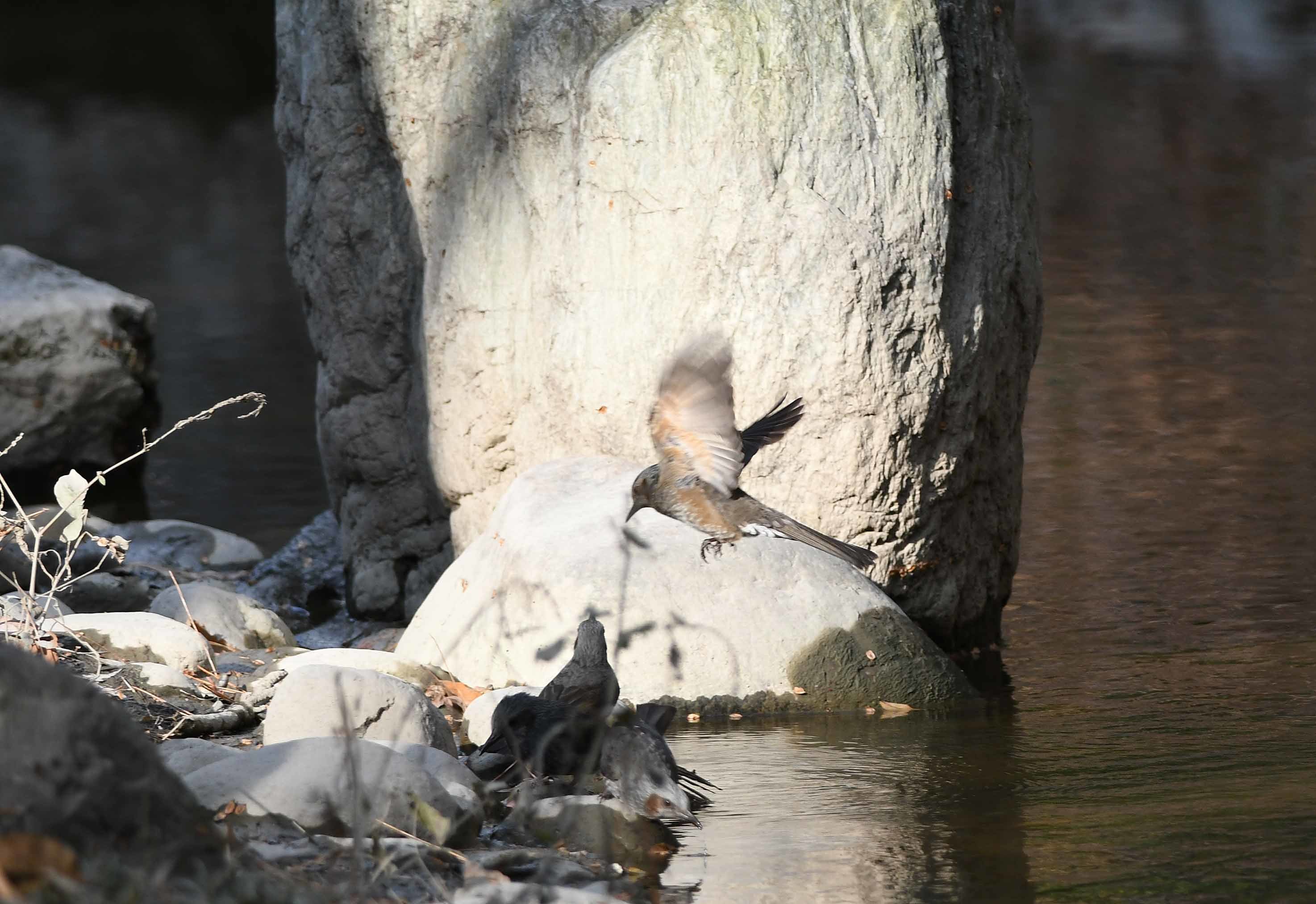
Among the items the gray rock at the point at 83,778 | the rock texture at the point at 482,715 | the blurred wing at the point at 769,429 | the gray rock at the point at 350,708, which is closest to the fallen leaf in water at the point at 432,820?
the gray rock at the point at 350,708

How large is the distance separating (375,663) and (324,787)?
1.65m

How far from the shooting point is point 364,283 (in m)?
6.69

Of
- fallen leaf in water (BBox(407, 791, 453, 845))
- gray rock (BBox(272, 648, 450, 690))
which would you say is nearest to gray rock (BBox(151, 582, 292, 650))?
gray rock (BBox(272, 648, 450, 690))

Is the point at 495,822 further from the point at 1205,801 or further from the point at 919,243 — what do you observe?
the point at 919,243

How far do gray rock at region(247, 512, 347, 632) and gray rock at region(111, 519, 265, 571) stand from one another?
0.17 metres

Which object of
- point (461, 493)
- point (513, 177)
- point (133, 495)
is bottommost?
point (133, 495)

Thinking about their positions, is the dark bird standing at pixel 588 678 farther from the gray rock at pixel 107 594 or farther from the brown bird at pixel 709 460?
the gray rock at pixel 107 594

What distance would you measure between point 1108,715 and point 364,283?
3.61 meters

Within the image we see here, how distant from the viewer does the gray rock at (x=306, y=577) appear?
7250 millimetres

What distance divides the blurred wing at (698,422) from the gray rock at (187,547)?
153 inches

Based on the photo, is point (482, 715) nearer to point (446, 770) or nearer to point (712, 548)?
point (446, 770)

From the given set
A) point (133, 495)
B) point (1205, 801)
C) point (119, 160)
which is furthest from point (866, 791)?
point (119, 160)

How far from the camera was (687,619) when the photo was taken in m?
4.89

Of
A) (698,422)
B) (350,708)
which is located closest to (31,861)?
(350,708)
